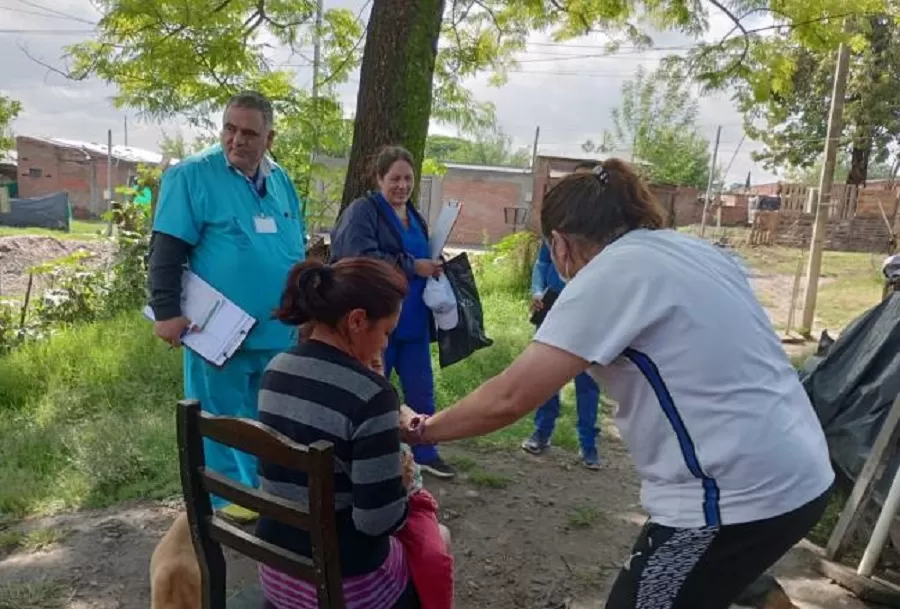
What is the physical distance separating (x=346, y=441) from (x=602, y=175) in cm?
83

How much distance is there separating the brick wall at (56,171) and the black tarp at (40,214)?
11949 millimetres

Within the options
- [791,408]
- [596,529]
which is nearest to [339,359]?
[791,408]

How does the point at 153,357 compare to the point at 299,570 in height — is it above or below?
below

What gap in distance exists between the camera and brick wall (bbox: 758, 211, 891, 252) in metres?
22.5

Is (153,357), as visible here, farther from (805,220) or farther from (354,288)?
(805,220)

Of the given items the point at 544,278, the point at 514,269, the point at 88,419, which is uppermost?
the point at 544,278

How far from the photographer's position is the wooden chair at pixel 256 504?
151cm

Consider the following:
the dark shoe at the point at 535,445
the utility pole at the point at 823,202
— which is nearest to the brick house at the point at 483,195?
the utility pole at the point at 823,202

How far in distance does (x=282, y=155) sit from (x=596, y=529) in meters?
5.85

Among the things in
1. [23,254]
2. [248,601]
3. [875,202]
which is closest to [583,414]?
[248,601]

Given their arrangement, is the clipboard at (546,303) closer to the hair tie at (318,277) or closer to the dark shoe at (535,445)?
the dark shoe at (535,445)

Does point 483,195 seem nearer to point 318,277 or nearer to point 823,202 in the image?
point 823,202

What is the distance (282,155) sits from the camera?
828cm

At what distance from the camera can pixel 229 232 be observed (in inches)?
116
